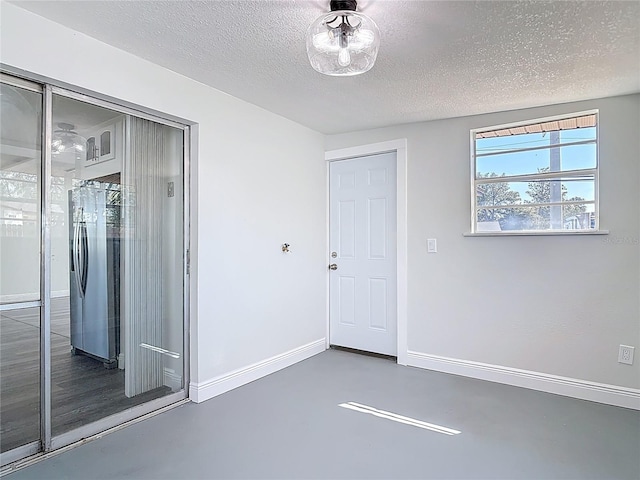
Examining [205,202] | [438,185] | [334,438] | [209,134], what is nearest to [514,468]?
[334,438]

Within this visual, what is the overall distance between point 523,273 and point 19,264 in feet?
11.5

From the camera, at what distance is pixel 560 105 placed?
3.03 meters

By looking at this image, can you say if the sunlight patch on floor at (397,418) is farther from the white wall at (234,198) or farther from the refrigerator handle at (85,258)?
the refrigerator handle at (85,258)

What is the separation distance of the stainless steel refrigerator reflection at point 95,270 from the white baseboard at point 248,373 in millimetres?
646

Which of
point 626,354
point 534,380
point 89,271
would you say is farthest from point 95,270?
point 626,354

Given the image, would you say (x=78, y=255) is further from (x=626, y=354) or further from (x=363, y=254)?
(x=626, y=354)

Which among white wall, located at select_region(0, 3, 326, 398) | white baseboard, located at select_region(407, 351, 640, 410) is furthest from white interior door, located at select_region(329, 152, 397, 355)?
white baseboard, located at select_region(407, 351, 640, 410)

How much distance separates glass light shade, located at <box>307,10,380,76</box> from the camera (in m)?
1.79

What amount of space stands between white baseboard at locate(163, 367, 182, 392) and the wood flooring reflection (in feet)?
1.01

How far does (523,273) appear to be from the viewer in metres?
3.17

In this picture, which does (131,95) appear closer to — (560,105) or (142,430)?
(142,430)

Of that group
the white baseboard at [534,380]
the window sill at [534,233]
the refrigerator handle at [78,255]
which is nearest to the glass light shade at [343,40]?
the refrigerator handle at [78,255]

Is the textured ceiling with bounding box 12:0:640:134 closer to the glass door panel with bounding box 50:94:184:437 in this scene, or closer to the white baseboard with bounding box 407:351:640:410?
the glass door panel with bounding box 50:94:184:437

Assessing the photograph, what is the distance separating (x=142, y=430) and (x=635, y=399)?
3402mm
